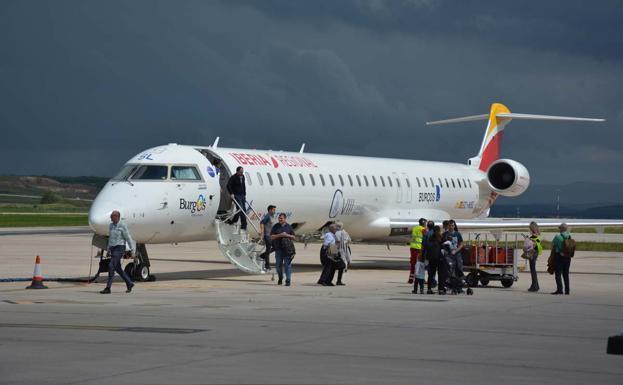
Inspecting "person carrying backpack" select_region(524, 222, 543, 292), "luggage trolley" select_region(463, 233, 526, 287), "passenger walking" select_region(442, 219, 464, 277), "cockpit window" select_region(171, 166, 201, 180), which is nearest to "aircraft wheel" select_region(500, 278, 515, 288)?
"luggage trolley" select_region(463, 233, 526, 287)

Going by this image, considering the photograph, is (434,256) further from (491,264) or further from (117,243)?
(117,243)

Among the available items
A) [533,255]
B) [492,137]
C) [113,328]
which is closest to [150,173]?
[533,255]

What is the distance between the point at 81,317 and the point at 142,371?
5.98 meters

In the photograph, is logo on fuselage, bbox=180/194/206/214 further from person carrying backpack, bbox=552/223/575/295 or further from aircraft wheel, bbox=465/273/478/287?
person carrying backpack, bbox=552/223/575/295

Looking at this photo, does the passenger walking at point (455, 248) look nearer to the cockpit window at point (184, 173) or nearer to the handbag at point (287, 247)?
the handbag at point (287, 247)

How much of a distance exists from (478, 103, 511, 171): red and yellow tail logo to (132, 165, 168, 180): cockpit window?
803 inches

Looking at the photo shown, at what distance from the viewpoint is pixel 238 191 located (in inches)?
1110

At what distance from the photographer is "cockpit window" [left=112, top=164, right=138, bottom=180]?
26625 millimetres

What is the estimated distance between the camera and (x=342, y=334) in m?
15.4

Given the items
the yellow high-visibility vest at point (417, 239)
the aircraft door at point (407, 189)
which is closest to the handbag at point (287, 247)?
the yellow high-visibility vest at point (417, 239)

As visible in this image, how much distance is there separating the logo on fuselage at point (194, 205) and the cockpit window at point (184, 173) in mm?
521

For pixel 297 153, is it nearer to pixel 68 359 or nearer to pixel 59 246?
pixel 59 246

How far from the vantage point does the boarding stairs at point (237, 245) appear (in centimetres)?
2752

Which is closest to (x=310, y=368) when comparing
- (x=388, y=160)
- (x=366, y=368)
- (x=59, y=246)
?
(x=366, y=368)
